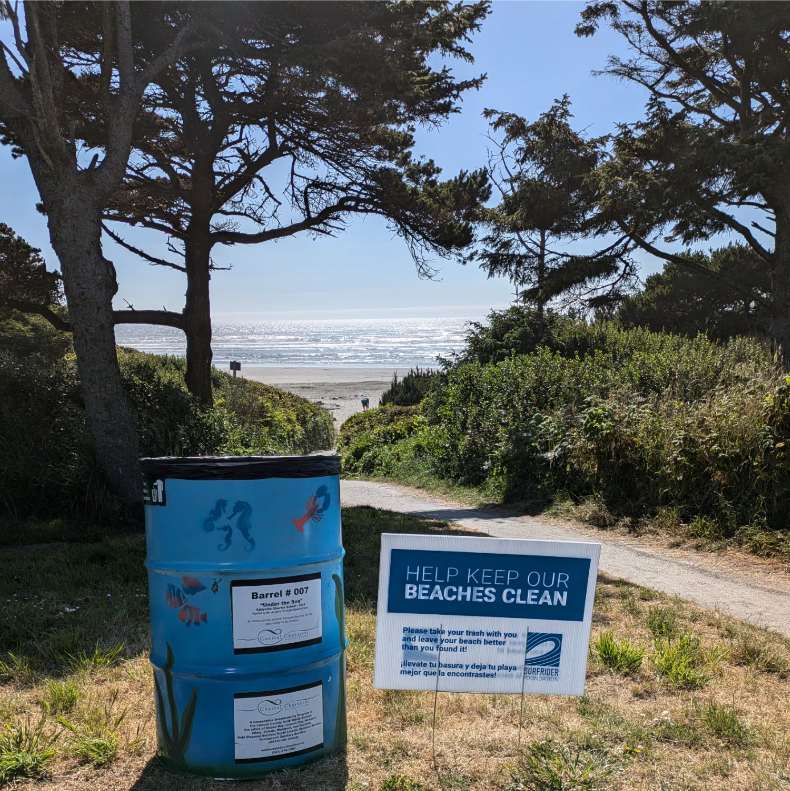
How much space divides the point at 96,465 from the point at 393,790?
6.33 m

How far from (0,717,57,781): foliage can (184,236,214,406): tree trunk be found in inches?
375

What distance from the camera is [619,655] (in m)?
4.18

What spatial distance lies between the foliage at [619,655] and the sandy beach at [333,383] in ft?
90.2

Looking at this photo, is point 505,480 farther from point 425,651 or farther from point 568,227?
point 568,227

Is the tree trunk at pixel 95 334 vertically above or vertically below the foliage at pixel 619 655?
above

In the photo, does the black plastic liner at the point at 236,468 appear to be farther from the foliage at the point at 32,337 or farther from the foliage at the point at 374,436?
the foliage at the point at 32,337

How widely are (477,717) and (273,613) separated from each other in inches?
50.3

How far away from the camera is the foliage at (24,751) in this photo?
2984 mm

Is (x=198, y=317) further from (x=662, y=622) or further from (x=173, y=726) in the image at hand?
(x=173, y=726)

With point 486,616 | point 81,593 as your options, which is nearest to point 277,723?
point 486,616

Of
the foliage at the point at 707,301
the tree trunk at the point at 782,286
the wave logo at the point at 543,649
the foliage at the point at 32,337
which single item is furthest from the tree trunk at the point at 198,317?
the foliage at the point at 707,301

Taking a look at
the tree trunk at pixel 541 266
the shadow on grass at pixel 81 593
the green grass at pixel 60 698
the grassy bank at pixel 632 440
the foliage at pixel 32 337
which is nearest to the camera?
the green grass at pixel 60 698

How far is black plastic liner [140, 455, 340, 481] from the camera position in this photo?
2936 mm

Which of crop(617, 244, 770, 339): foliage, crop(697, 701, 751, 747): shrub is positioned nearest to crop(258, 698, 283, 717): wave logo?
crop(697, 701, 751, 747): shrub
